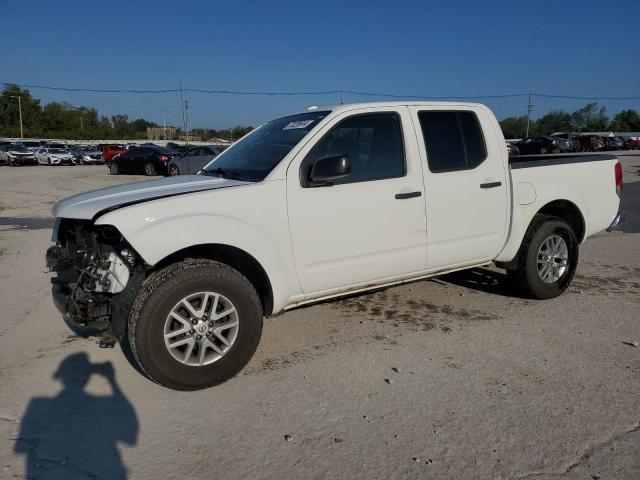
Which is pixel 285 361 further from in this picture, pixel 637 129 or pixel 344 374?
pixel 637 129

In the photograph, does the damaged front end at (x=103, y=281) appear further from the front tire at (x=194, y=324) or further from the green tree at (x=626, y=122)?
the green tree at (x=626, y=122)

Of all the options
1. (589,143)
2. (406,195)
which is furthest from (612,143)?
(406,195)

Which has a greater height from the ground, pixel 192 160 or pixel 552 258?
pixel 192 160

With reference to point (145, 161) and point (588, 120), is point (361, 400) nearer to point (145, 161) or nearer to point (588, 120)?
point (145, 161)

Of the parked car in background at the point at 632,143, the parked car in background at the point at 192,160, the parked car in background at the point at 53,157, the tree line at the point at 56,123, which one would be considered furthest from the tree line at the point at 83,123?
the parked car in background at the point at 192,160

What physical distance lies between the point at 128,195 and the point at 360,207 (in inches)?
65.5

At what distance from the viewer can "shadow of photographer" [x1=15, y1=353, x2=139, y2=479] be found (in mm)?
2574

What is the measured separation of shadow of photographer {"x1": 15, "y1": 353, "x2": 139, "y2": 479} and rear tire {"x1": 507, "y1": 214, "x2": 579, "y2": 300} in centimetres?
369

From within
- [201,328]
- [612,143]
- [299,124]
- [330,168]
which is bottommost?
[201,328]

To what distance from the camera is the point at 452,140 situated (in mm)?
4461

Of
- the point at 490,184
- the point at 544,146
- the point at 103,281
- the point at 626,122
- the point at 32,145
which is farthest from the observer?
the point at 626,122

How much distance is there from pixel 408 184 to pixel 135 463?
272 centimetres

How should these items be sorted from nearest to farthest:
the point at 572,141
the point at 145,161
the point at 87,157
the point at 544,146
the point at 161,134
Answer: the point at 145,161
the point at 544,146
the point at 87,157
the point at 572,141
the point at 161,134

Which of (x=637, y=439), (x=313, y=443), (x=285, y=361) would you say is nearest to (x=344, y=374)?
(x=285, y=361)
